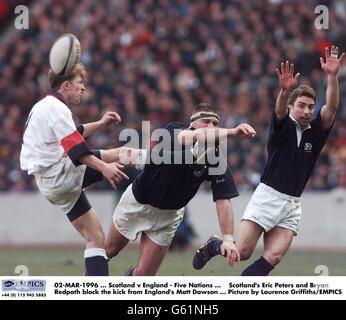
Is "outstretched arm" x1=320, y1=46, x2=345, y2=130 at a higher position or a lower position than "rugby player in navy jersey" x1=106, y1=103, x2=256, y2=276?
higher

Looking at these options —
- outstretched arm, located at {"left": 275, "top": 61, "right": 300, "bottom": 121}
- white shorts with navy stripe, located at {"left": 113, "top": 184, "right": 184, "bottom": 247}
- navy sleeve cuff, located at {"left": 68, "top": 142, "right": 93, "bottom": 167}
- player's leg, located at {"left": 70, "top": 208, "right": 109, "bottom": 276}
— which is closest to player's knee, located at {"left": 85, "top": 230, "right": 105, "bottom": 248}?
player's leg, located at {"left": 70, "top": 208, "right": 109, "bottom": 276}

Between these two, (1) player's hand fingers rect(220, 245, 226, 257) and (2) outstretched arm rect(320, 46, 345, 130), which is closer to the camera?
(1) player's hand fingers rect(220, 245, 226, 257)

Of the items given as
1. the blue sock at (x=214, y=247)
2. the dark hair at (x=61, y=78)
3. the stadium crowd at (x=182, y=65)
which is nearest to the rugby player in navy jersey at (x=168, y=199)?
the blue sock at (x=214, y=247)

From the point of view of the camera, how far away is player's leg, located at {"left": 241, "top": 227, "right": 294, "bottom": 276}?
8288 mm

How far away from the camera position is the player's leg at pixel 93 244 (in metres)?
8.05

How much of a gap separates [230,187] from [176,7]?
11863 mm

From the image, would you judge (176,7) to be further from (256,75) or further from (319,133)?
(319,133)

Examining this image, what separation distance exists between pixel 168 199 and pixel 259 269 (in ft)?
3.21

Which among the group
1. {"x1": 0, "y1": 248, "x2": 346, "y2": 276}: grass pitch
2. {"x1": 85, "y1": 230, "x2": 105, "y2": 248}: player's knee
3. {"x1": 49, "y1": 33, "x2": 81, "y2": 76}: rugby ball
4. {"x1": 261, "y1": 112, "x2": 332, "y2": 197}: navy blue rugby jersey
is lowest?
{"x1": 0, "y1": 248, "x2": 346, "y2": 276}: grass pitch

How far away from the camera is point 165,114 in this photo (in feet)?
57.1

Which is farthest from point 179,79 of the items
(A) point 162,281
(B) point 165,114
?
(A) point 162,281

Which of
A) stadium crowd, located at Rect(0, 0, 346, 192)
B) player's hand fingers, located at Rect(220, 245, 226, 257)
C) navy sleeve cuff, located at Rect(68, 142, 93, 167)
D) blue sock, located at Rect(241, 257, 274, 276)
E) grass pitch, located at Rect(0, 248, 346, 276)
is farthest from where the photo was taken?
stadium crowd, located at Rect(0, 0, 346, 192)

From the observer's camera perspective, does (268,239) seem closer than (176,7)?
Yes

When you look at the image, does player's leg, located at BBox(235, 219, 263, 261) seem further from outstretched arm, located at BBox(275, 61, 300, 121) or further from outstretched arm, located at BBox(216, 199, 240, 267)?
outstretched arm, located at BBox(275, 61, 300, 121)
